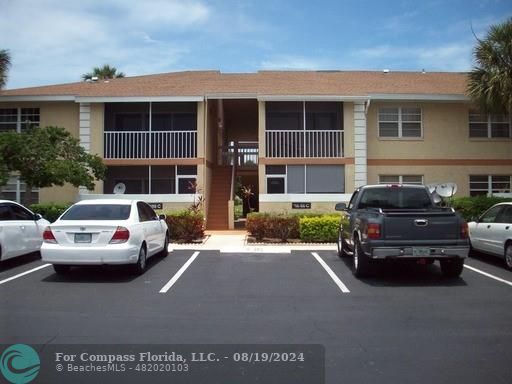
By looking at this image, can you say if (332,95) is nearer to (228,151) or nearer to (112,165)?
(228,151)

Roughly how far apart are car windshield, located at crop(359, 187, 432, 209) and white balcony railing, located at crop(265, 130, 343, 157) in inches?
374

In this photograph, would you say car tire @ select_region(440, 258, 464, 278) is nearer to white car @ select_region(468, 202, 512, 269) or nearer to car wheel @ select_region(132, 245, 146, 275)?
white car @ select_region(468, 202, 512, 269)

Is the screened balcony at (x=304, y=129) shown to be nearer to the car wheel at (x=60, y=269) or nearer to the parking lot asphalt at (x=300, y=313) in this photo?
the parking lot asphalt at (x=300, y=313)

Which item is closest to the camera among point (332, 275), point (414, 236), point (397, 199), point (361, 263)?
point (414, 236)

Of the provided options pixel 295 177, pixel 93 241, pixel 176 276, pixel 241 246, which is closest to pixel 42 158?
pixel 241 246

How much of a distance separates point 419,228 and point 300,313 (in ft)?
10.4

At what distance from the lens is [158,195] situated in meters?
20.0

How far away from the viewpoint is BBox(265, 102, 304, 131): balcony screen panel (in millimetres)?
21203

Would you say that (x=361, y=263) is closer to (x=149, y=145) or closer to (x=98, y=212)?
(x=98, y=212)

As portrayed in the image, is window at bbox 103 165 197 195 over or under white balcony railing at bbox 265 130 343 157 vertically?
under

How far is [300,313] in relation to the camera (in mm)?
7008

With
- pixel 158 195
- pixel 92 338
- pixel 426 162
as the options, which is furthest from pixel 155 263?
pixel 426 162

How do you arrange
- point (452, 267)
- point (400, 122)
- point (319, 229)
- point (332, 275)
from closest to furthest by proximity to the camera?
point (452, 267), point (332, 275), point (319, 229), point (400, 122)

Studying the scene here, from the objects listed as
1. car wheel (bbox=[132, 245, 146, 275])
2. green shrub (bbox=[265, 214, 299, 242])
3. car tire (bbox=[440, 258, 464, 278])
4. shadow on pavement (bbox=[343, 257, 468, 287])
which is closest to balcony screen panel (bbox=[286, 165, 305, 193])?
green shrub (bbox=[265, 214, 299, 242])
